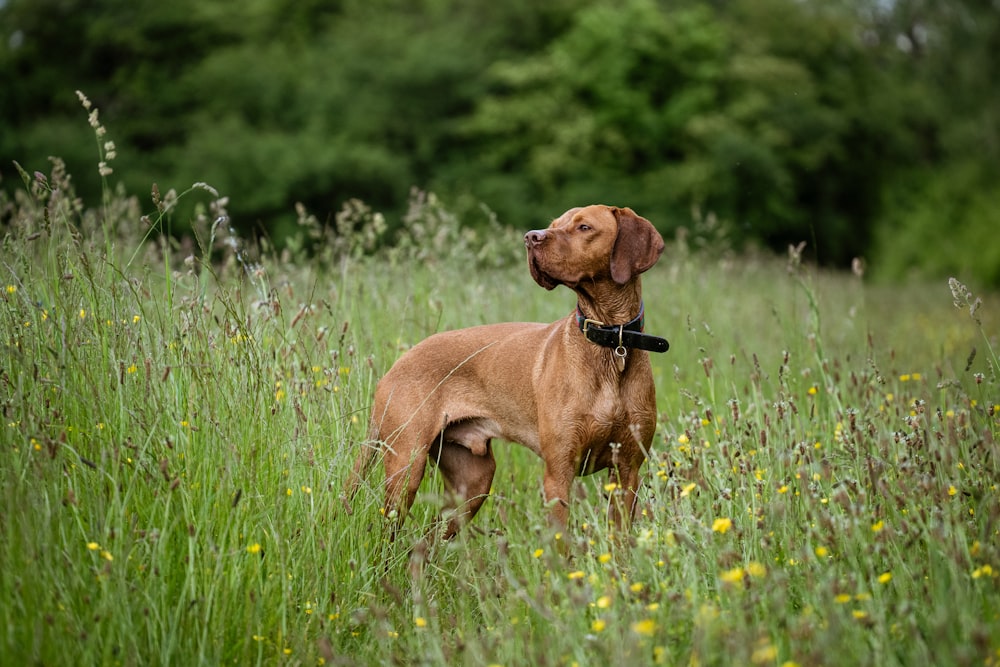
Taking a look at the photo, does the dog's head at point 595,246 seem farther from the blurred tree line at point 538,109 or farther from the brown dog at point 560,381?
the blurred tree line at point 538,109

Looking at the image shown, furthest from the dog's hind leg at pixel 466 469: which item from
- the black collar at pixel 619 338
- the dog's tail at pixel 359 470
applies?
the black collar at pixel 619 338

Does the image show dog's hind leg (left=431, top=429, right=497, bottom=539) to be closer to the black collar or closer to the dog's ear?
the black collar

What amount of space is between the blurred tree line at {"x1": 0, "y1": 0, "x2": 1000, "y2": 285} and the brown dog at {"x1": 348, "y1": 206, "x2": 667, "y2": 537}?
18778 millimetres

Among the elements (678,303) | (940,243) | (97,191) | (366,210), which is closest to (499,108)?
(97,191)

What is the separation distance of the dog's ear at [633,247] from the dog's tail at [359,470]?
50.2 inches

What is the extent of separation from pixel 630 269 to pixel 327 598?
1.84 meters

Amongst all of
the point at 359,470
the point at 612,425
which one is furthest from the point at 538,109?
the point at 359,470

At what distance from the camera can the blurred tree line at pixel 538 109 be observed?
80.1ft

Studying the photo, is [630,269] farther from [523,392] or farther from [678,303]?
[678,303]

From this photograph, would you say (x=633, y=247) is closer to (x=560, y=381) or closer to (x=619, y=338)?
(x=619, y=338)

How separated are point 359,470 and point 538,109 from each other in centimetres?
2499

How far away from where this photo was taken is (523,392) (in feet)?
14.6

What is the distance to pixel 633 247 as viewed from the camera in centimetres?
409

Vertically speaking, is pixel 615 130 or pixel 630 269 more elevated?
pixel 615 130
